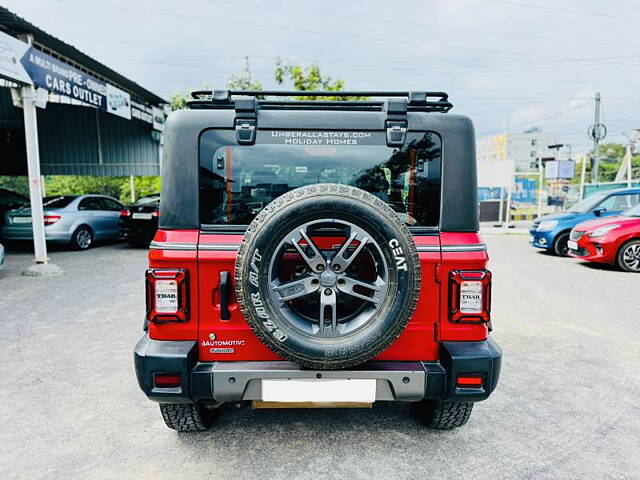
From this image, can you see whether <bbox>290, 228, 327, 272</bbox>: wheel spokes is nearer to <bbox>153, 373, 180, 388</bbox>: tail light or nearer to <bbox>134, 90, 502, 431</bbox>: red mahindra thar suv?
<bbox>134, 90, 502, 431</bbox>: red mahindra thar suv

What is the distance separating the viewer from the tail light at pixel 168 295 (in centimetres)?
244

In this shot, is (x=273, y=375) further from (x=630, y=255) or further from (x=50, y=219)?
(x=50, y=219)

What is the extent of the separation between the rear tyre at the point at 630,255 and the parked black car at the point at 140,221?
9822 millimetres

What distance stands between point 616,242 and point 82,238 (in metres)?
11.5

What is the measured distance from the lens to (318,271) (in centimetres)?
228

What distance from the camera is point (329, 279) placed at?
7.45ft

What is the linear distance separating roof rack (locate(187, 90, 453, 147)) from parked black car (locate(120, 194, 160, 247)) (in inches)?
337

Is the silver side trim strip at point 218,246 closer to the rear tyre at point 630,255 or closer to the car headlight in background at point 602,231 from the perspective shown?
the car headlight in background at point 602,231

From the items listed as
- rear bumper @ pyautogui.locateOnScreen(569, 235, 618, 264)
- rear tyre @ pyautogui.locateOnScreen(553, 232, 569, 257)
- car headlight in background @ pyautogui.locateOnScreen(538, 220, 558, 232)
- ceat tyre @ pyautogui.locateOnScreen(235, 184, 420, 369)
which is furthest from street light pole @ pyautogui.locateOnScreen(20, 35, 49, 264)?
rear tyre @ pyautogui.locateOnScreen(553, 232, 569, 257)

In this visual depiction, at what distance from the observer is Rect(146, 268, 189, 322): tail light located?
8.02 ft

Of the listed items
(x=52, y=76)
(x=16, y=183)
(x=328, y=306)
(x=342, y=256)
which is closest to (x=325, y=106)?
(x=342, y=256)

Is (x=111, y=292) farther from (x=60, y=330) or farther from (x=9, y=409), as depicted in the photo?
(x=9, y=409)

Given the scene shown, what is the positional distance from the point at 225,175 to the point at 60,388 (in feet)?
7.72

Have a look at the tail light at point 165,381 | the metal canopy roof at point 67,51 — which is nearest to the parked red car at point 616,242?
the tail light at point 165,381
